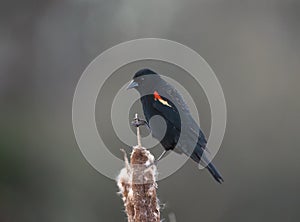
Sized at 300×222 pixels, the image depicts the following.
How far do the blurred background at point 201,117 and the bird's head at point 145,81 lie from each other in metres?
3.57

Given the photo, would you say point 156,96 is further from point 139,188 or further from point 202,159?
point 139,188

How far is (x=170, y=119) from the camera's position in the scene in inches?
144

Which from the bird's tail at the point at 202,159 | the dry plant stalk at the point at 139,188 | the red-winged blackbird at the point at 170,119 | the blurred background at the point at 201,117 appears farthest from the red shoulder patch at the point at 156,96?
the blurred background at the point at 201,117

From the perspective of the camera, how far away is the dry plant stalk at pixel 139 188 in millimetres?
2594

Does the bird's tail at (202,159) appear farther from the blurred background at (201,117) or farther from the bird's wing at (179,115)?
the blurred background at (201,117)

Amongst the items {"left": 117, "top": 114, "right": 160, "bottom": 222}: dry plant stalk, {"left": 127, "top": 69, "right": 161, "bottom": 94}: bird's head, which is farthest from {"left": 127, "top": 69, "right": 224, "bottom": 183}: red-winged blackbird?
{"left": 117, "top": 114, "right": 160, "bottom": 222}: dry plant stalk

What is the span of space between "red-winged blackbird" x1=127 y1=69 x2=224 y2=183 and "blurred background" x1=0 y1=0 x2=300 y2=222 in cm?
359

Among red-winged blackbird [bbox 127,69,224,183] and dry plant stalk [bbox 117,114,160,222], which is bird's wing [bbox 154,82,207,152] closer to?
red-winged blackbird [bbox 127,69,224,183]

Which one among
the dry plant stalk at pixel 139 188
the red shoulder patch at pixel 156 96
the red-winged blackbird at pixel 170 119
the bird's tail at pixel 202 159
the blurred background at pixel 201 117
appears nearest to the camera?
the dry plant stalk at pixel 139 188
